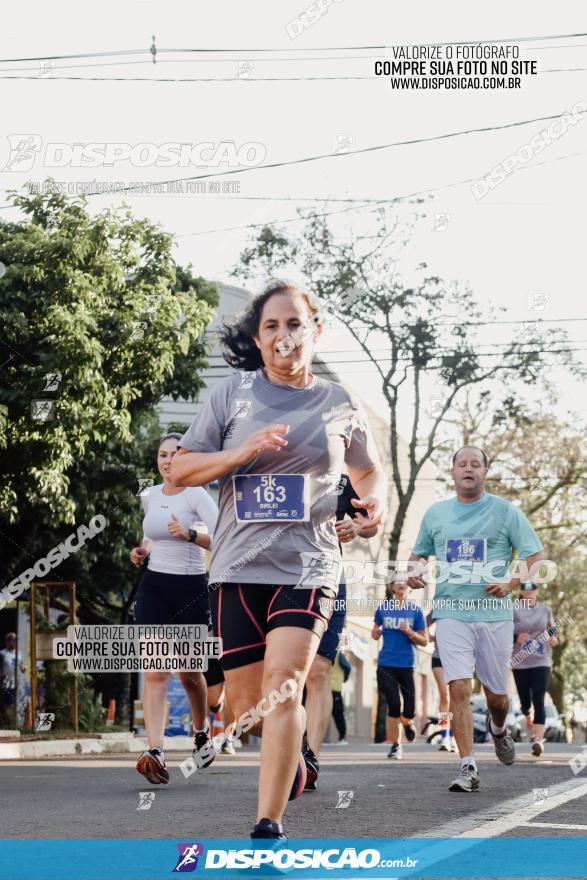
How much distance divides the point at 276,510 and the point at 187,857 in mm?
1156

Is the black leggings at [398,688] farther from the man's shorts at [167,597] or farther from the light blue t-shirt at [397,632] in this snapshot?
the man's shorts at [167,597]

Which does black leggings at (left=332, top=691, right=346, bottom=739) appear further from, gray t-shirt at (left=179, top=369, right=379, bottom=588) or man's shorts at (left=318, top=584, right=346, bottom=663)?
gray t-shirt at (left=179, top=369, right=379, bottom=588)

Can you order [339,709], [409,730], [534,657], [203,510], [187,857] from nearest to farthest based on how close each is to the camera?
[187,857] → [203,510] → [534,657] → [409,730] → [339,709]

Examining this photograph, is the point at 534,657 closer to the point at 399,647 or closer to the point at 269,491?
the point at 399,647

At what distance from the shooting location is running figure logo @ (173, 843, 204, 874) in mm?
4562

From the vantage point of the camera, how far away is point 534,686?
15.0 meters

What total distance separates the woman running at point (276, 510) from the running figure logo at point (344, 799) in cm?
169

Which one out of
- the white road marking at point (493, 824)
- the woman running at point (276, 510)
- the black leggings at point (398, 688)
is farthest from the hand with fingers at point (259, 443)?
the black leggings at point (398, 688)

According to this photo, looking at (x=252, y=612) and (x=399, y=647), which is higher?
(x=252, y=612)

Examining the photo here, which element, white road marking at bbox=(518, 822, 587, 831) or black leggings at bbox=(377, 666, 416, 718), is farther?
black leggings at bbox=(377, 666, 416, 718)

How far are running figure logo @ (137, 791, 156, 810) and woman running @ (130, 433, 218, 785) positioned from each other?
2.44 feet

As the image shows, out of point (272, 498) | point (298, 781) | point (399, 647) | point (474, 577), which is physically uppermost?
point (272, 498)

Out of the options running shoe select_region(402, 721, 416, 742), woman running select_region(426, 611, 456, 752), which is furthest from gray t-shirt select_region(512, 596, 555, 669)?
running shoe select_region(402, 721, 416, 742)

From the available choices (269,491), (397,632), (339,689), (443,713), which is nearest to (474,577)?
(269,491)
